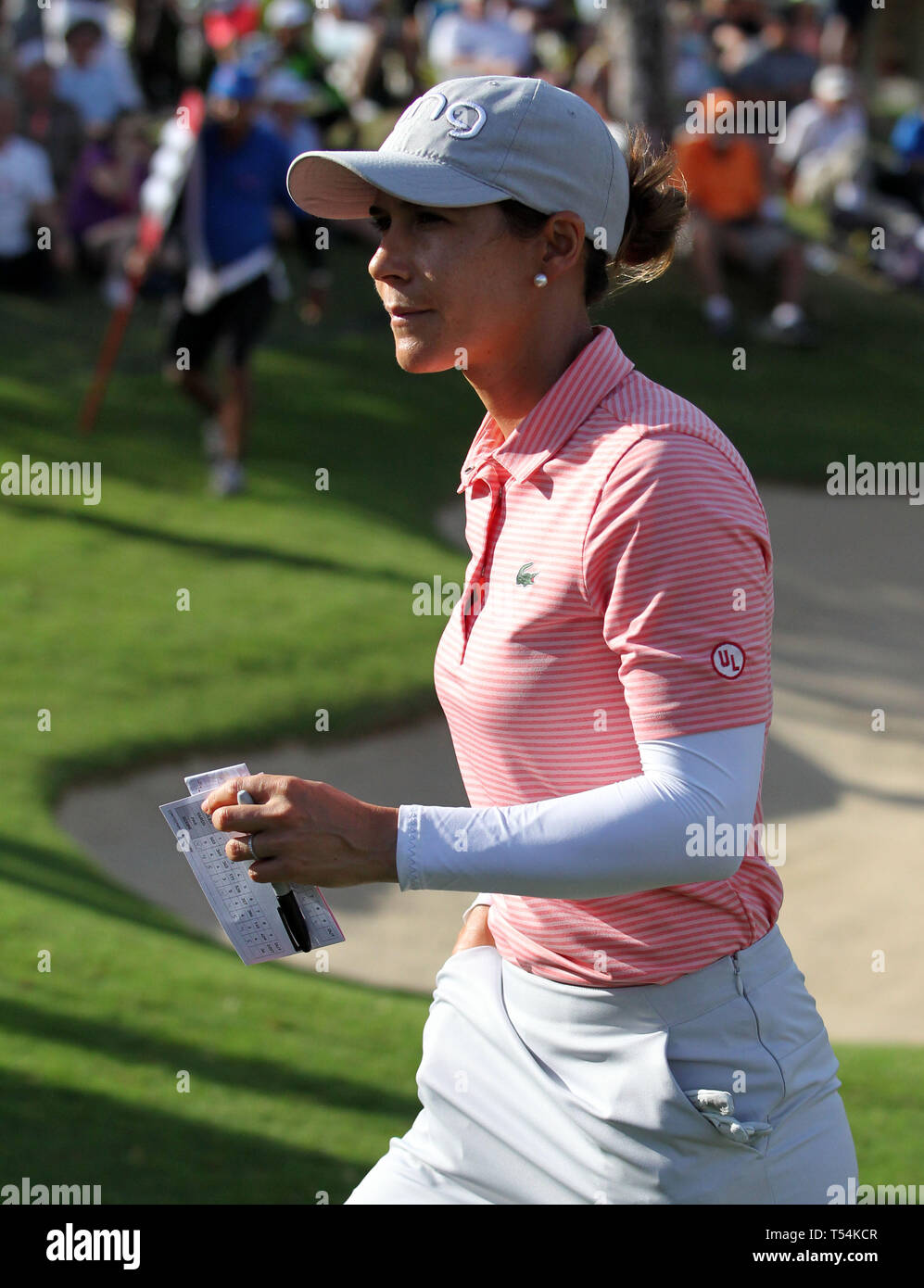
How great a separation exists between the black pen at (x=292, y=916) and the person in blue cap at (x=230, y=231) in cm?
804

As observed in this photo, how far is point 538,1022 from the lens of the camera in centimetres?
210

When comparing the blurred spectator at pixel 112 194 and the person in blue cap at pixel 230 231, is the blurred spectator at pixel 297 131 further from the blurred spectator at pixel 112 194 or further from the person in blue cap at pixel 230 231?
the person in blue cap at pixel 230 231

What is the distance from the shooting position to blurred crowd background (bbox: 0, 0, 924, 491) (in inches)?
388

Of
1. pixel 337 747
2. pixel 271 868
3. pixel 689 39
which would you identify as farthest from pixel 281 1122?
pixel 689 39

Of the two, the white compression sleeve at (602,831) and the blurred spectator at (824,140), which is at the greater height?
the blurred spectator at (824,140)

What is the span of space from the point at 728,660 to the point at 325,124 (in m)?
13.9

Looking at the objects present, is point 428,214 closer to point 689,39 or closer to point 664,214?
point 664,214

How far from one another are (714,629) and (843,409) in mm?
12179

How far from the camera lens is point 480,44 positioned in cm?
1577

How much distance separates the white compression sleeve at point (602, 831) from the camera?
69.2 inches
